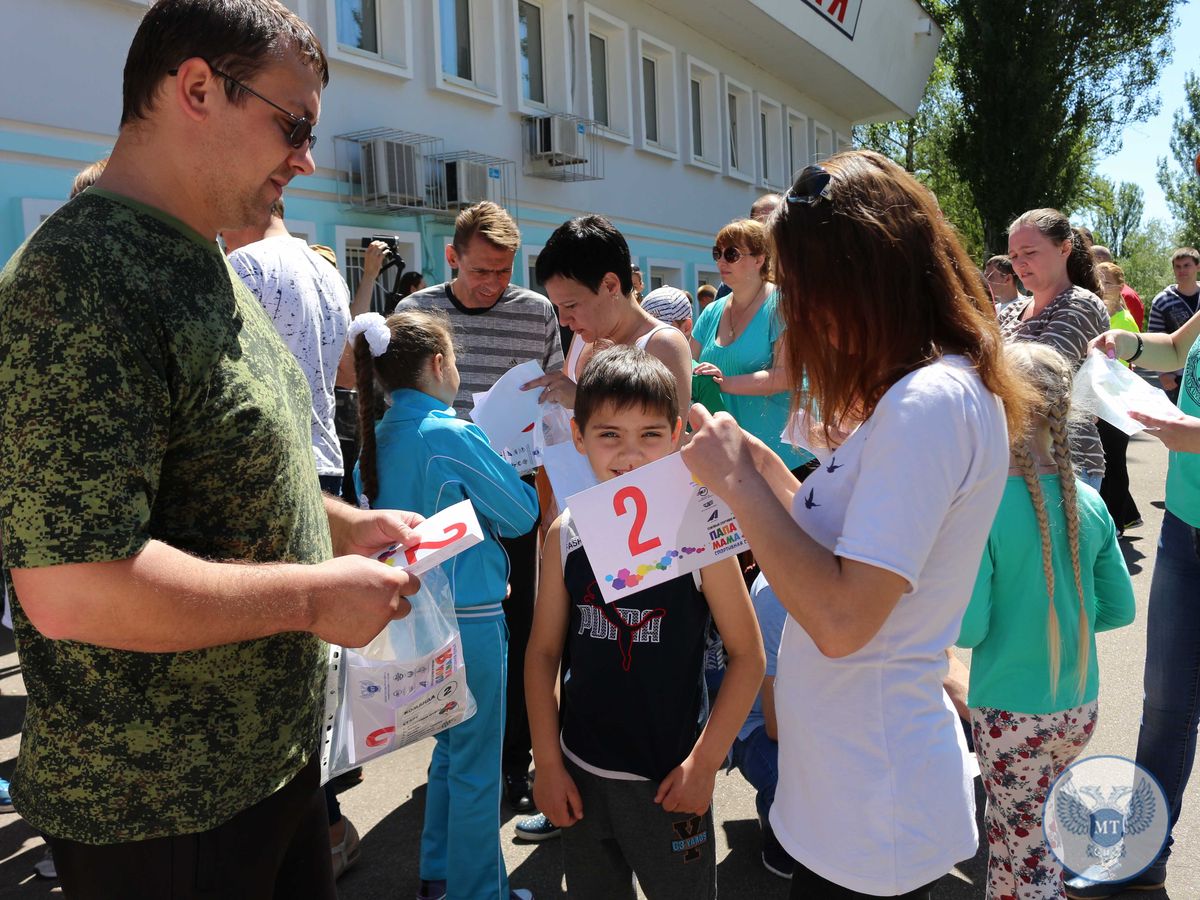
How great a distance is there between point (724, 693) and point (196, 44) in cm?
159

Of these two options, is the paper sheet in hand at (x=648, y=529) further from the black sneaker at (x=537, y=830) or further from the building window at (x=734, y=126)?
the building window at (x=734, y=126)

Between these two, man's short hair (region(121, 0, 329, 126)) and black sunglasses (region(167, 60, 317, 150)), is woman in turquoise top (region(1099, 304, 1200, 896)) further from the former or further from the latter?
man's short hair (region(121, 0, 329, 126))

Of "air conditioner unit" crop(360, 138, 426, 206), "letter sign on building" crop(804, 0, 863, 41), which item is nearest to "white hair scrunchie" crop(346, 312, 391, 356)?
"air conditioner unit" crop(360, 138, 426, 206)

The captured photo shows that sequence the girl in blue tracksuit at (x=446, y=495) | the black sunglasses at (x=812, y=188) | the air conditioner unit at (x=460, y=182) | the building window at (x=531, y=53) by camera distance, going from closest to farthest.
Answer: the black sunglasses at (x=812, y=188) → the girl in blue tracksuit at (x=446, y=495) → the air conditioner unit at (x=460, y=182) → the building window at (x=531, y=53)

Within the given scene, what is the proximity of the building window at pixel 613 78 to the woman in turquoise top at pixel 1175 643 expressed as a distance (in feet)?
38.3

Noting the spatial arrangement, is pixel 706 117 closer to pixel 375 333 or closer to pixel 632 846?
pixel 375 333

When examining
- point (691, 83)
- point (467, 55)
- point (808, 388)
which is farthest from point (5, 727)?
point (691, 83)

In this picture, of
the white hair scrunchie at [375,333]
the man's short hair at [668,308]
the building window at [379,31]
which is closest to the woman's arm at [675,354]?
→ the white hair scrunchie at [375,333]

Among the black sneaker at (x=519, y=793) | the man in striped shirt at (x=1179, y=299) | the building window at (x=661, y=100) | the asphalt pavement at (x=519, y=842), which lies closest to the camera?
the asphalt pavement at (x=519, y=842)

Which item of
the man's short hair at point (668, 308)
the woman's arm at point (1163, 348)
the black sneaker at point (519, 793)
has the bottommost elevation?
the black sneaker at point (519, 793)

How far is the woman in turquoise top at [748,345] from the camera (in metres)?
4.19

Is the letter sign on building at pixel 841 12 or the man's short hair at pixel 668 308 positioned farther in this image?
the letter sign on building at pixel 841 12

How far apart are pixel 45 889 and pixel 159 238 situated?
8.81ft

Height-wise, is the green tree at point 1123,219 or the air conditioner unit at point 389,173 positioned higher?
the green tree at point 1123,219
